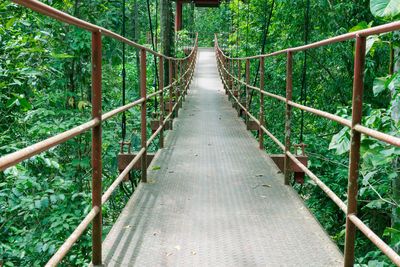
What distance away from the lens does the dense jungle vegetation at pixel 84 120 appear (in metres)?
3.15

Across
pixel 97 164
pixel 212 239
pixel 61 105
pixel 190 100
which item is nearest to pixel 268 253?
pixel 212 239

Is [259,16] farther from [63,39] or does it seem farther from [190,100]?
[63,39]

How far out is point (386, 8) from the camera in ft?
8.36

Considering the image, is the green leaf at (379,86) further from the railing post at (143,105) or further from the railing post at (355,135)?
the railing post at (143,105)

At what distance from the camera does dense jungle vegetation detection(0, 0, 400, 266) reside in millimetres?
3146

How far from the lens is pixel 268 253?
2.30 metres

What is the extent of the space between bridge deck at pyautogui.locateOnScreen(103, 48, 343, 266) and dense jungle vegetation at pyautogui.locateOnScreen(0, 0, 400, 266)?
0.42 metres

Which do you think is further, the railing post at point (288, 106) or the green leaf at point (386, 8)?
the railing post at point (288, 106)

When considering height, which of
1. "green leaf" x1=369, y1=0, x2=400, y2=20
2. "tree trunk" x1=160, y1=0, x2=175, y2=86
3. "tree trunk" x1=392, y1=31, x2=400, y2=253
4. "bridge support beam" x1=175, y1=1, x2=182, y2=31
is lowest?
"tree trunk" x1=392, y1=31, x2=400, y2=253

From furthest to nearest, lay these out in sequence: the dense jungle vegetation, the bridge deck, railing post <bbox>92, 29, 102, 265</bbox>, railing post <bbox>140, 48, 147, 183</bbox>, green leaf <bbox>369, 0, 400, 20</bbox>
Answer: railing post <bbox>140, 48, 147, 183</bbox>
the dense jungle vegetation
green leaf <bbox>369, 0, 400, 20</bbox>
the bridge deck
railing post <bbox>92, 29, 102, 265</bbox>

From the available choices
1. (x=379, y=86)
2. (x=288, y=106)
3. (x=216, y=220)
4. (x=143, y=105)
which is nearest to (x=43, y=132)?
(x=143, y=105)

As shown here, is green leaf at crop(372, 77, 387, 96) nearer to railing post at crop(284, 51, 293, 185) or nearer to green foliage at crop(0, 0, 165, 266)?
railing post at crop(284, 51, 293, 185)

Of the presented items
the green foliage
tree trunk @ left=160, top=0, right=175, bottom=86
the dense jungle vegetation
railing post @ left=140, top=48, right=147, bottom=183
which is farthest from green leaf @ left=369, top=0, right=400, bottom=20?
tree trunk @ left=160, top=0, right=175, bottom=86

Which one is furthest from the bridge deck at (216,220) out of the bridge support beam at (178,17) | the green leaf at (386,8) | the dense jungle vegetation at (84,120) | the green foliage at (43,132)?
the bridge support beam at (178,17)
